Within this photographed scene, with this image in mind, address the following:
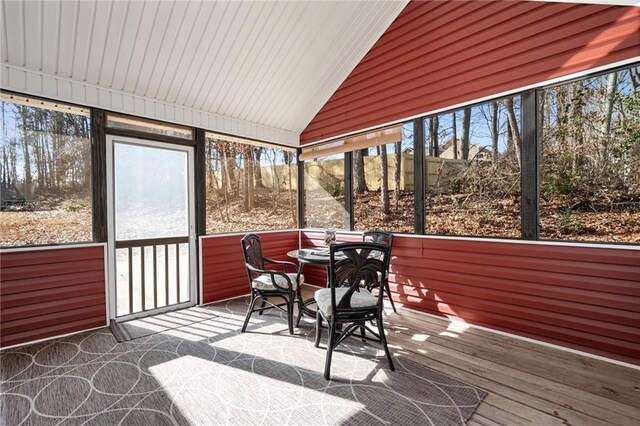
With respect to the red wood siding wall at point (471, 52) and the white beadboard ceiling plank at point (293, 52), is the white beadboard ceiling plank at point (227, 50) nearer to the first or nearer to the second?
the white beadboard ceiling plank at point (293, 52)

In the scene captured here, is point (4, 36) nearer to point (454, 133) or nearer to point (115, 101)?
point (115, 101)

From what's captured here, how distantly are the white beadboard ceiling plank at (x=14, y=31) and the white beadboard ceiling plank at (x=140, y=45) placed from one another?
2.59 feet

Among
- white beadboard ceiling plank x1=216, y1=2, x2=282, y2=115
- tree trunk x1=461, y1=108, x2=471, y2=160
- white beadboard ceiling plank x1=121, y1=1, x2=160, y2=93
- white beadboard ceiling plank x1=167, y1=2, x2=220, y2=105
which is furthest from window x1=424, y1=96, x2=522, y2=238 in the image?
white beadboard ceiling plank x1=121, y1=1, x2=160, y2=93

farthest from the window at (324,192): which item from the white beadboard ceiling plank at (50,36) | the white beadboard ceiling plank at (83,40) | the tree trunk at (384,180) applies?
the white beadboard ceiling plank at (50,36)

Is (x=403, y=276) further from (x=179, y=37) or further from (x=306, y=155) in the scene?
(x=179, y=37)

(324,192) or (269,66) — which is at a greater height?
(269,66)

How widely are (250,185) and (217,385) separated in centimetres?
363

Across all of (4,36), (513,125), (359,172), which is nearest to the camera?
(4,36)

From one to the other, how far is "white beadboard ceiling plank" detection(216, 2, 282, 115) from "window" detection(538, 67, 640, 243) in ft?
9.63

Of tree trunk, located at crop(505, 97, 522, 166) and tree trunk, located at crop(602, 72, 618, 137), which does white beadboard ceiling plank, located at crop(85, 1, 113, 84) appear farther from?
tree trunk, located at crop(602, 72, 618, 137)

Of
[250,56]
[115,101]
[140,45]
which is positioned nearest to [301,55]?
[250,56]

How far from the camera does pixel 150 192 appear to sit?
12.4 ft

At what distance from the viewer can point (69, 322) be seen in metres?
3.10

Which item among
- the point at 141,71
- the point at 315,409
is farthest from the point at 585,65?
the point at 141,71
